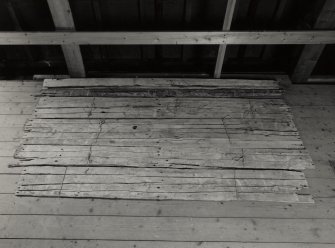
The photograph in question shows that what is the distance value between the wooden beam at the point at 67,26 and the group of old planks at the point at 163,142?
0.51 feet

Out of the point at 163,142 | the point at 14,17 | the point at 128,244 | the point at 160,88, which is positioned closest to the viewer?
the point at 128,244

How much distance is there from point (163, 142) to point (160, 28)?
1.47 m

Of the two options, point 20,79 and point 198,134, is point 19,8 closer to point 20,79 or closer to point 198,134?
point 20,79

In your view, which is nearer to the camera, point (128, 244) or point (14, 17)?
point (128, 244)

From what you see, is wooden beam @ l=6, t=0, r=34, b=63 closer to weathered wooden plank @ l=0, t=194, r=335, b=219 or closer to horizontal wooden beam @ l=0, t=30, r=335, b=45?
horizontal wooden beam @ l=0, t=30, r=335, b=45

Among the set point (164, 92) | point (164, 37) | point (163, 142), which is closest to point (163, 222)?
point (163, 142)

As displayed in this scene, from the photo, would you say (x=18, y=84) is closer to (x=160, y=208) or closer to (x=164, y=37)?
(x=164, y=37)

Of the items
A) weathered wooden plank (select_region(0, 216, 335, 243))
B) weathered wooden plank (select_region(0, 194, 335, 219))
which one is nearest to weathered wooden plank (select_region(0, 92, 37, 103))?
weathered wooden plank (select_region(0, 194, 335, 219))

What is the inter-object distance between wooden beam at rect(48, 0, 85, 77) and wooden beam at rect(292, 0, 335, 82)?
2649 millimetres

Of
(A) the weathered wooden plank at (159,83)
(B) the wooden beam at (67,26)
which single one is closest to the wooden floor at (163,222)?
(A) the weathered wooden plank at (159,83)

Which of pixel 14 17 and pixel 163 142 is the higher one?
pixel 14 17

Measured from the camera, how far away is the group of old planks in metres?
2.86

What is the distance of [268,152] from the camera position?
311cm

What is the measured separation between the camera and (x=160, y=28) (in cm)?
373
